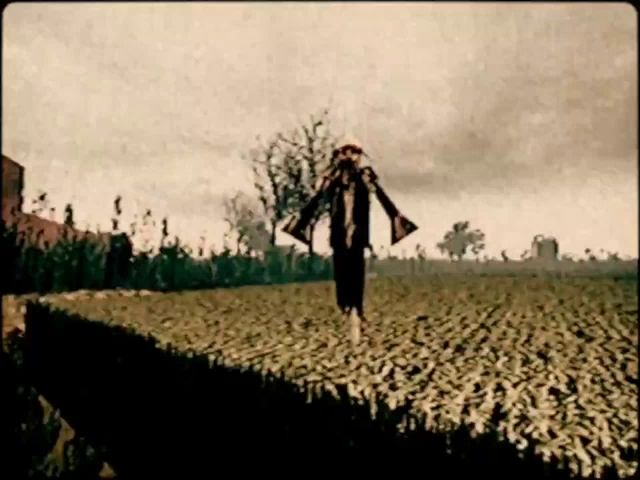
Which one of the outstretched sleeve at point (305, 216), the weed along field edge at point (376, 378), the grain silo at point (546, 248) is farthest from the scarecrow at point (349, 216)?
the grain silo at point (546, 248)

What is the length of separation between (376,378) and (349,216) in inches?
244

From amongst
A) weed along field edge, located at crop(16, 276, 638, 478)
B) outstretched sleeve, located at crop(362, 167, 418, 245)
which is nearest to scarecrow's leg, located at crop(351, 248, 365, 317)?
outstretched sleeve, located at crop(362, 167, 418, 245)

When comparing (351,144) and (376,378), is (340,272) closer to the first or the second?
(351,144)

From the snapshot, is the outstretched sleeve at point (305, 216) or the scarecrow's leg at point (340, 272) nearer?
the scarecrow's leg at point (340, 272)

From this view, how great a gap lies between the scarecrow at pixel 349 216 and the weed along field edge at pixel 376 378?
1016mm

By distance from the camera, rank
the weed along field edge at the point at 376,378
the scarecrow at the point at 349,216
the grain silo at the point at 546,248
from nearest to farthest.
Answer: the weed along field edge at the point at 376,378
the scarecrow at the point at 349,216
the grain silo at the point at 546,248

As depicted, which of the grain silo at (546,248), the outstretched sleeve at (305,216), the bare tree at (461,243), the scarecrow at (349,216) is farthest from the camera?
the bare tree at (461,243)

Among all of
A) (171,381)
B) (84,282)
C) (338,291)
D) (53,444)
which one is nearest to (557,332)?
(171,381)

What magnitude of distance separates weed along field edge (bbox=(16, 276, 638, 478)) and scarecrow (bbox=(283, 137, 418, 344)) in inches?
40.0

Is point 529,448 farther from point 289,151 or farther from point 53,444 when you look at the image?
point 289,151

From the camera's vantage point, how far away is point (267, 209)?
5256cm

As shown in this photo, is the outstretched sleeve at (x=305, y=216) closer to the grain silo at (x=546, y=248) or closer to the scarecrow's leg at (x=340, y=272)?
the scarecrow's leg at (x=340, y=272)

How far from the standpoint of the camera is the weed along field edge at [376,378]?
5289 mm

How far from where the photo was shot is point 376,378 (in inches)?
446
